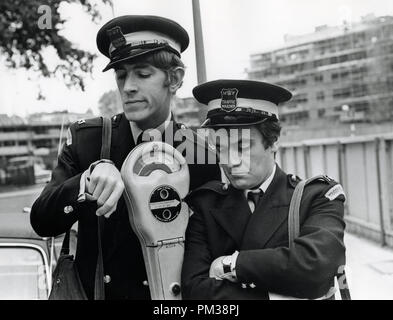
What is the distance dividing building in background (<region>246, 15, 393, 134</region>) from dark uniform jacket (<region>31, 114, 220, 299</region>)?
1.71 ft

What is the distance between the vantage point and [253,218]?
149 cm

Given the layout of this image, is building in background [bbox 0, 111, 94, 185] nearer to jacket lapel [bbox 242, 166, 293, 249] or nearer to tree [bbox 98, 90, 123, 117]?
tree [bbox 98, 90, 123, 117]

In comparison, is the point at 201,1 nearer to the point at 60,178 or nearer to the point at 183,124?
the point at 183,124

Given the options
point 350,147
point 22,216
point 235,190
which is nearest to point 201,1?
point 235,190

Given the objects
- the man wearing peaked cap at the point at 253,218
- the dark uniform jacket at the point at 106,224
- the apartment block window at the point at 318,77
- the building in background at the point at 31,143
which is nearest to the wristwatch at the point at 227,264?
the man wearing peaked cap at the point at 253,218

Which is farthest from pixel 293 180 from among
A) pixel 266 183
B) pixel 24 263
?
pixel 24 263

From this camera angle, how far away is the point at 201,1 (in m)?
1.90

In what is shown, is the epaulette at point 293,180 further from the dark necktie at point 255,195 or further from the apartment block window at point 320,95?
the apartment block window at point 320,95

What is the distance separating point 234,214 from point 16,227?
1.06 metres

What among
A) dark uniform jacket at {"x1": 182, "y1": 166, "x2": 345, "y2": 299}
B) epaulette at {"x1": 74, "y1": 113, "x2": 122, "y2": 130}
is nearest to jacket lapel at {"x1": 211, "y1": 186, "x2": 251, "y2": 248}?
dark uniform jacket at {"x1": 182, "y1": 166, "x2": 345, "y2": 299}

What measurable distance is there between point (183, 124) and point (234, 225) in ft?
1.39

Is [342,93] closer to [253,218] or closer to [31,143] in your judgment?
[253,218]

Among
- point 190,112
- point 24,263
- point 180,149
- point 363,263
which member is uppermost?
point 190,112

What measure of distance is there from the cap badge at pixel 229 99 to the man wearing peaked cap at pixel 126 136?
173mm
